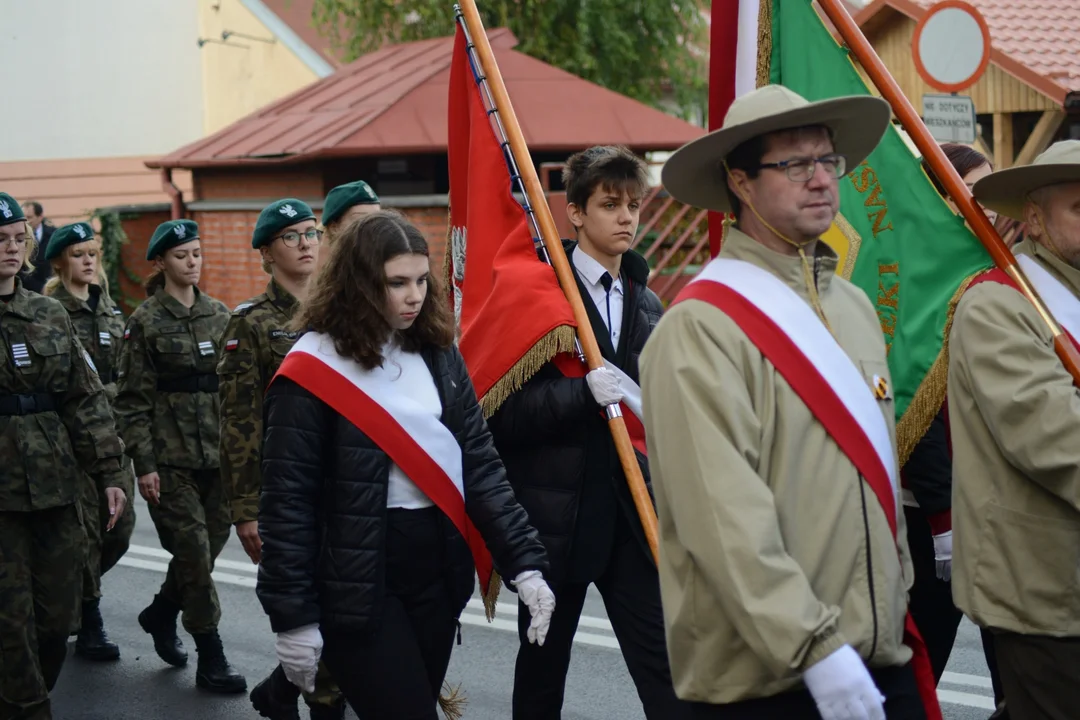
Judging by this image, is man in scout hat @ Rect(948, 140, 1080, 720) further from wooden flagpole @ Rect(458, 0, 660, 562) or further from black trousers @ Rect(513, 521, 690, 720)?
black trousers @ Rect(513, 521, 690, 720)

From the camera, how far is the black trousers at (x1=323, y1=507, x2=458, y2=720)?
405 cm

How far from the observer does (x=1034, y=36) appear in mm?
16266

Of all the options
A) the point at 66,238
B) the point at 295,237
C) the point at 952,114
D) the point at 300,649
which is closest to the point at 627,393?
the point at 300,649

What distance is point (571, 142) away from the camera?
58.1ft

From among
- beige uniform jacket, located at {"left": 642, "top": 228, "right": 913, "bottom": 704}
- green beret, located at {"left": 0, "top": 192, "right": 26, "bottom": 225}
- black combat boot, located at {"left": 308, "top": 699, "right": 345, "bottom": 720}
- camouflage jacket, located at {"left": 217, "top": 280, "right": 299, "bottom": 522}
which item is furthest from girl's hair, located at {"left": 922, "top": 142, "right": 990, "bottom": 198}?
green beret, located at {"left": 0, "top": 192, "right": 26, "bottom": 225}

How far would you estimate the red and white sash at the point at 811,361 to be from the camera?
2893 millimetres

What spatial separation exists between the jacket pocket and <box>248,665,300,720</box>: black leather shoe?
2205 millimetres

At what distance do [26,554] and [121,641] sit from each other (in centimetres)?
185

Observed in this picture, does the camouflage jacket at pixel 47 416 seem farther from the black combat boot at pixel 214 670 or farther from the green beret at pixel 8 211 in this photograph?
the black combat boot at pixel 214 670

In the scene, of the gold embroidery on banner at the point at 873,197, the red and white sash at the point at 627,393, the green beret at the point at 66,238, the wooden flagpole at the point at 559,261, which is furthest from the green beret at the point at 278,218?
the green beret at the point at 66,238

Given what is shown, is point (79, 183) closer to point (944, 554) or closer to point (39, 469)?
point (39, 469)

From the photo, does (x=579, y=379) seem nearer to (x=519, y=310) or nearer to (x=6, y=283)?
(x=519, y=310)

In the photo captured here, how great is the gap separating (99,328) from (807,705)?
5681 mm

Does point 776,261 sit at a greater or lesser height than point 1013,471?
greater
